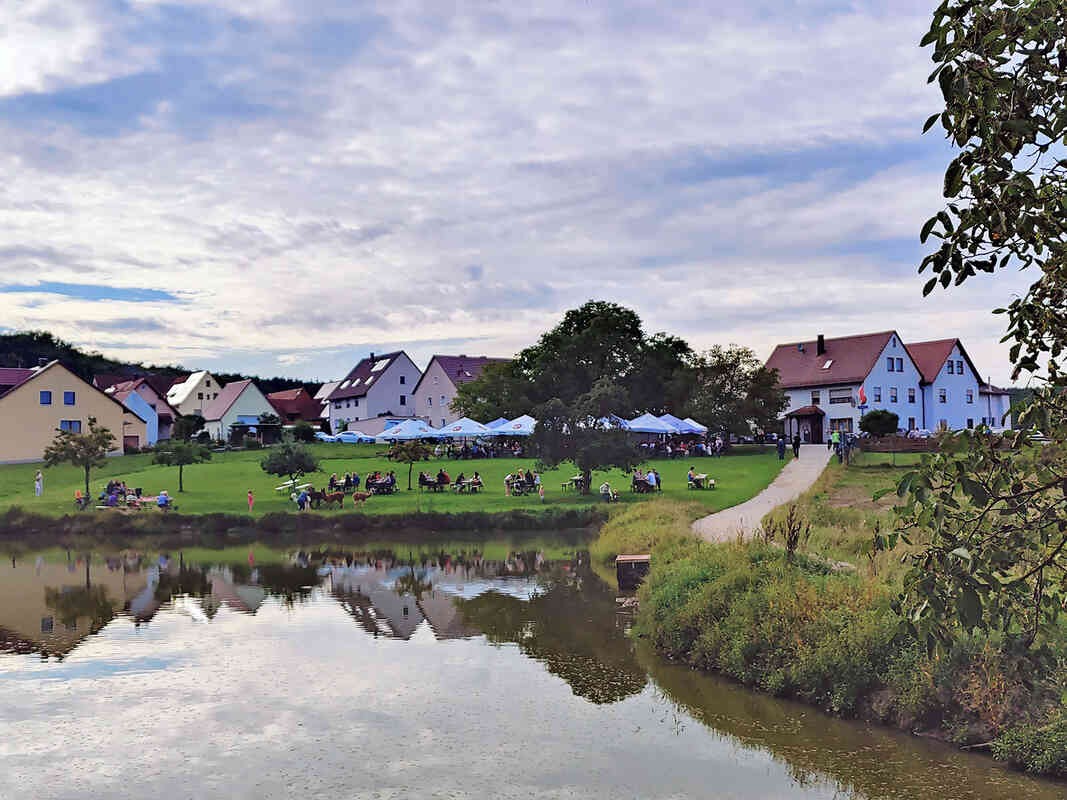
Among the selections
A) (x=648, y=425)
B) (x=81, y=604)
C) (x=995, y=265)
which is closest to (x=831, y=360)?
(x=648, y=425)

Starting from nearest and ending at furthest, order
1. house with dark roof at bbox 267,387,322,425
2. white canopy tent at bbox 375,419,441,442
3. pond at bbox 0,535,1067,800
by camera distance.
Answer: pond at bbox 0,535,1067,800
white canopy tent at bbox 375,419,441,442
house with dark roof at bbox 267,387,322,425

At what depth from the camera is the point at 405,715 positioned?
13.0 meters

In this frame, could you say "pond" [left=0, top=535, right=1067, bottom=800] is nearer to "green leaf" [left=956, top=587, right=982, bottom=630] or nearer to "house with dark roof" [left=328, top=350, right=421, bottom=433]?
"green leaf" [left=956, top=587, right=982, bottom=630]

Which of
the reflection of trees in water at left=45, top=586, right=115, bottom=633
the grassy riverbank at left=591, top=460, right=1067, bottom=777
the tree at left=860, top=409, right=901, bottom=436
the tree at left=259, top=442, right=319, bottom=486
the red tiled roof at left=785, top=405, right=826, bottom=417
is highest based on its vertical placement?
the red tiled roof at left=785, top=405, right=826, bottom=417

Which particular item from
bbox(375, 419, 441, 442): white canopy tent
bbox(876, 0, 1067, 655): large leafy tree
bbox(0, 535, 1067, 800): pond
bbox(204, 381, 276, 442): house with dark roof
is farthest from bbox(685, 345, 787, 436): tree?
bbox(876, 0, 1067, 655): large leafy tree

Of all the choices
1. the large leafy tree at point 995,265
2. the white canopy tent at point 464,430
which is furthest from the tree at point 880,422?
the large leafy tree at point 995,265

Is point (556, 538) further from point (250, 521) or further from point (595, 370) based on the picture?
point (595, 370)

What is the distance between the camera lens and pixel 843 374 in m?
75.6

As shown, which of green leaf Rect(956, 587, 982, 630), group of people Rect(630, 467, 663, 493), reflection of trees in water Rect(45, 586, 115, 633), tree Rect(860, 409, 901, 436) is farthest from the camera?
tree Rect(860, 409, 901, 436)

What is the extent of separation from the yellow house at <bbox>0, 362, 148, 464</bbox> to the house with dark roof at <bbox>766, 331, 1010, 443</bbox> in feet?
170

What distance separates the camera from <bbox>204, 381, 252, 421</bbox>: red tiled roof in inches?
3984

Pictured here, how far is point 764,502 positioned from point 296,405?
9421 cm

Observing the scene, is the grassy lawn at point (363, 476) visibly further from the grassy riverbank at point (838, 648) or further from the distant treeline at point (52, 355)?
the distant treeline at point (52, 355)

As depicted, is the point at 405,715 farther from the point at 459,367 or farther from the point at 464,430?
the point at 459,367
